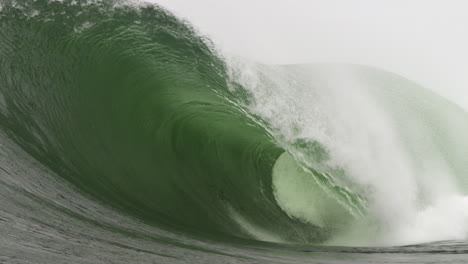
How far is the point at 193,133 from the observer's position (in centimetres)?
514

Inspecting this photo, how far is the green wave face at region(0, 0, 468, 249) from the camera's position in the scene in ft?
15.4

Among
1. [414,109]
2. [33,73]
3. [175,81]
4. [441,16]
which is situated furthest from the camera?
[441,16]

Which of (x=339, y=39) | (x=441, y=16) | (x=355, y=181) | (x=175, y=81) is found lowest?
(x=355, y=181)

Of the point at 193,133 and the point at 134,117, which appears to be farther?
the point at 134,117

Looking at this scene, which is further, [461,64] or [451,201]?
[461,64]

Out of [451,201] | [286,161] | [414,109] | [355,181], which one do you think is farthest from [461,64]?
[286,161]

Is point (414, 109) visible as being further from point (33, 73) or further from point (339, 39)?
point (339, 39)

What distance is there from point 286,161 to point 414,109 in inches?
173

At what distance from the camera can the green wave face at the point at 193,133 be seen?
15.4ft

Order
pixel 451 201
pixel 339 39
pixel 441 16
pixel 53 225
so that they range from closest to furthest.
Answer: pixel 53 225
pixel 451 201
pixel 339 39
pixel 441 16

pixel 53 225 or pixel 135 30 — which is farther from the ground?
pixel 135 30

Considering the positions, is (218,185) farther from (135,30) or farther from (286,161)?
(135,30)

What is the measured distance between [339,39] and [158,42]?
9.68 m

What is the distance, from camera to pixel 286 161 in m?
4.82
